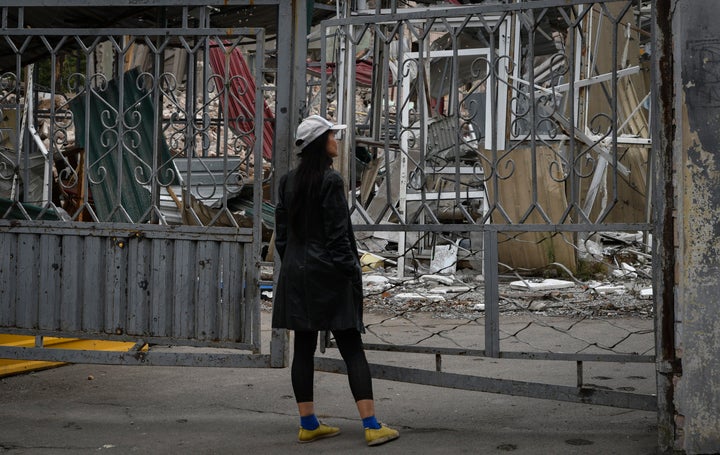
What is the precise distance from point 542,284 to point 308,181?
536 cm

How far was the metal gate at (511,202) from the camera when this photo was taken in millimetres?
4832

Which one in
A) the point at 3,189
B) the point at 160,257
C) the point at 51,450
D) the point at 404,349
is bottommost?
the point at 51,450

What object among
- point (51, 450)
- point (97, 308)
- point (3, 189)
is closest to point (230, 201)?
point (3, 189)

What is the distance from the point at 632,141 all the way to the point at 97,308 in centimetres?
563

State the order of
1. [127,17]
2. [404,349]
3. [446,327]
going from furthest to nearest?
[446,327]
[127,17]
[404,349]

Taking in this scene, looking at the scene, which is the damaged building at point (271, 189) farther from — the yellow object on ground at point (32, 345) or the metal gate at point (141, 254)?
the yellow object on ground at point (32, 345)

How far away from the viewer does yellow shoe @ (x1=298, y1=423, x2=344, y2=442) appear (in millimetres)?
4582

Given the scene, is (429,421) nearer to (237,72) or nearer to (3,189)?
(3,189)

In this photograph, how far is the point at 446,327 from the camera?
8156mm

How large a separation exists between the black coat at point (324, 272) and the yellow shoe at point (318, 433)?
1.81 feet

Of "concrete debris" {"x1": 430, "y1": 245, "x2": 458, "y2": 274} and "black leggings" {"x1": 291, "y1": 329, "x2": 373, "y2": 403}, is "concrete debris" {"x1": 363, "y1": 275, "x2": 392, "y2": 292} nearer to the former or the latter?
"concrete debris" {"x1": 430, "y1": 245, "x2": 458, "y2": 274}

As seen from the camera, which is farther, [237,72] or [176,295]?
[237,72]

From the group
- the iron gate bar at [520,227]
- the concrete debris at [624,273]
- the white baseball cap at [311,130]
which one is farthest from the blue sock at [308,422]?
the concrete debris at [624,273]

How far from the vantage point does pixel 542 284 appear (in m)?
9.35
